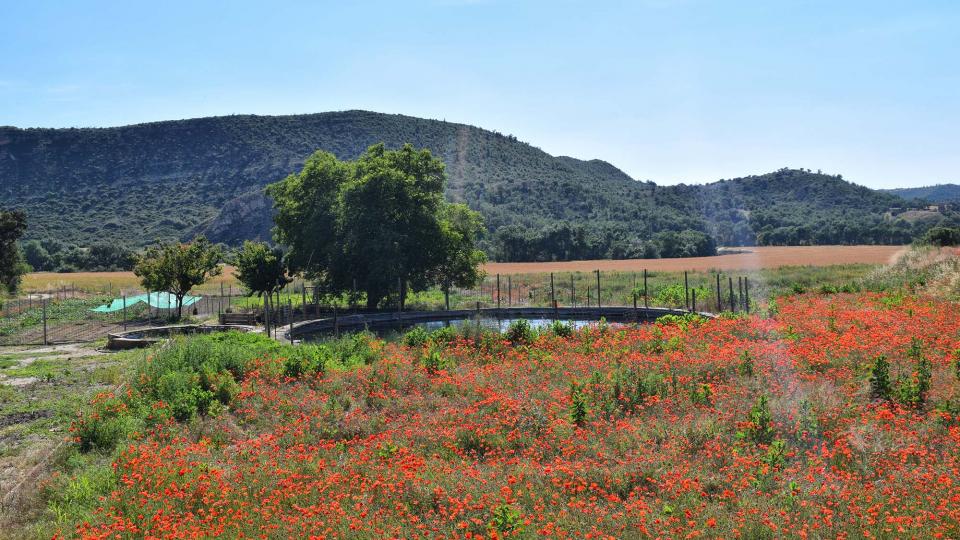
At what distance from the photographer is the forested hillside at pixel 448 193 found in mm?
86375

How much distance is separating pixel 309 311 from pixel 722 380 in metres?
25.6

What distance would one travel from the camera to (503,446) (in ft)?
35.0

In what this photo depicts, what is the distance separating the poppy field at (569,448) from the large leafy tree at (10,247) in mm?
40807

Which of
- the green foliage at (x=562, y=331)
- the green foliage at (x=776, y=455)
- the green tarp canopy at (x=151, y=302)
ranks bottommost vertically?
the green foliage at (x=776, y=455)

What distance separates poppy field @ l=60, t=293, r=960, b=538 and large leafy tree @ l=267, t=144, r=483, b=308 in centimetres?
1770

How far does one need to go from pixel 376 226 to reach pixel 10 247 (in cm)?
3004

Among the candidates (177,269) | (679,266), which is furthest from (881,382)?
(679,266)

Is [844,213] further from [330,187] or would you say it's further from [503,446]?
[503,446]

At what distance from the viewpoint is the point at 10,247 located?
157ft

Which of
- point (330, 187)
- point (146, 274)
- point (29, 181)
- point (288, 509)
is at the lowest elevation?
point (288, 509)

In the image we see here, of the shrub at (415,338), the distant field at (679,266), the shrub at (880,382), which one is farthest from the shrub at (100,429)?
the distant field at (679,266)

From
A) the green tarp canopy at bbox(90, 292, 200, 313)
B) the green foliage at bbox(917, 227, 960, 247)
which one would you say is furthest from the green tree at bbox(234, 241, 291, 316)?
the green foliage at bbox(917, 227, 960, 247)

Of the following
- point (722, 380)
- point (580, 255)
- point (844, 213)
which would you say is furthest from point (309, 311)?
point (844, 213)

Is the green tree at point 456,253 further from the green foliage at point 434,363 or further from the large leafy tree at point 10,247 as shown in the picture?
the large leafy tree at point 10,247
